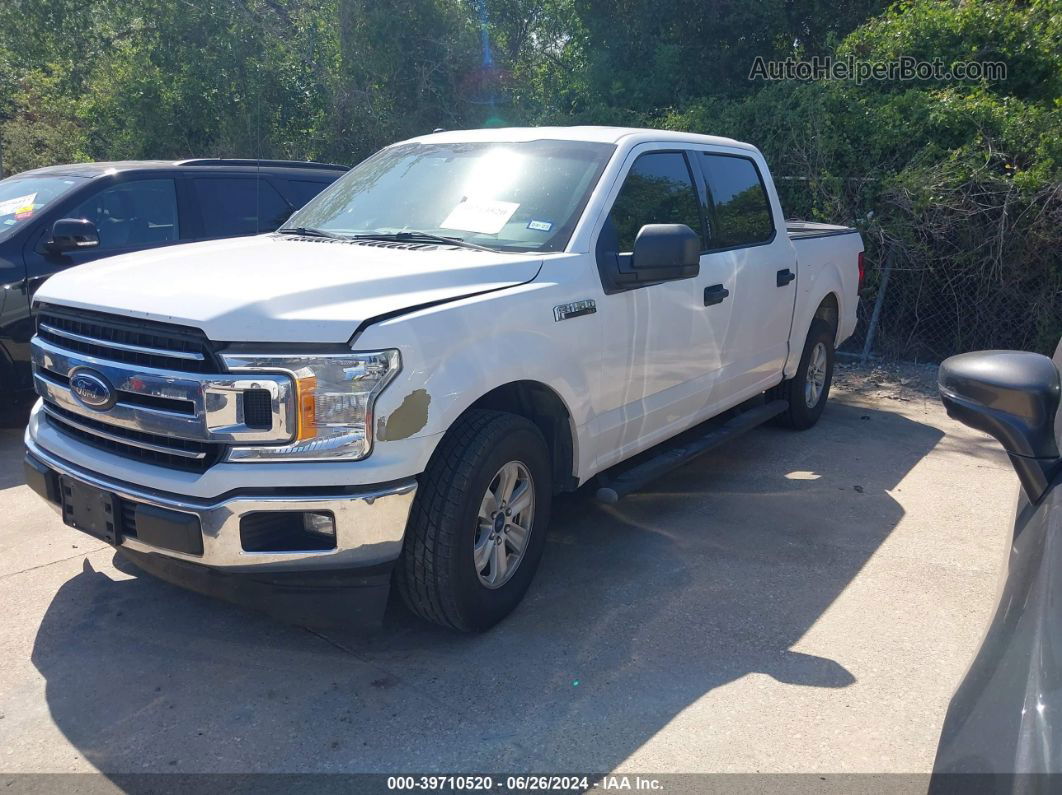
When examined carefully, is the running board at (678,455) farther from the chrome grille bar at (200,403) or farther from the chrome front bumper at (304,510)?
the chrome grille bar at (200,403)

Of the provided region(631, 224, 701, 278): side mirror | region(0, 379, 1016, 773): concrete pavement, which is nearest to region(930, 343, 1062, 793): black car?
region(0, 379, 1016, 773): concrete pavement

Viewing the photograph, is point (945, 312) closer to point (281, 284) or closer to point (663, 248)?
point (663, 248)

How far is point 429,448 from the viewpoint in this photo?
314 centimetres

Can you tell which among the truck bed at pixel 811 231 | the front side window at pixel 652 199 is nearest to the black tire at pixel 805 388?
the truck bed at pixel 811 231

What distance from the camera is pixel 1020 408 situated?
1914 mm

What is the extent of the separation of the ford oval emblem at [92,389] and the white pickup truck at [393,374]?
1 cm

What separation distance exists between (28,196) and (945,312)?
817cm

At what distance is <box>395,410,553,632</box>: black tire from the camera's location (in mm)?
3230

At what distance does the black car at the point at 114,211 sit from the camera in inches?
235

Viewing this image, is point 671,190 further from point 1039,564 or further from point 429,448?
point 1039,564

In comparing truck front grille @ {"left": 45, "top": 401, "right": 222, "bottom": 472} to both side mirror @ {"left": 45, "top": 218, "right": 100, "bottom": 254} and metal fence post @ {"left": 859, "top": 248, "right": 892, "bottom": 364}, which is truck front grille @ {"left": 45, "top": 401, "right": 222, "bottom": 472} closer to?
side mirror @ {"left": 45, "top": 218, "right": 100, "bottom": 254}

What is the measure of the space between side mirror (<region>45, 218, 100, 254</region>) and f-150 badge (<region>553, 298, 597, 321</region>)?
377cm

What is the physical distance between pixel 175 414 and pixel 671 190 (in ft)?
9.39

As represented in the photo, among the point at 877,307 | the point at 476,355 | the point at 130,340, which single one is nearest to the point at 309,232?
the point at 130,340
